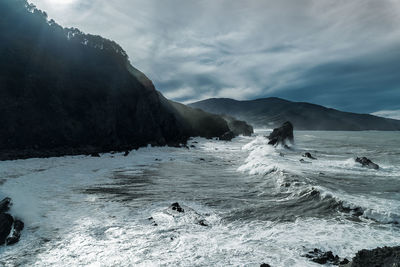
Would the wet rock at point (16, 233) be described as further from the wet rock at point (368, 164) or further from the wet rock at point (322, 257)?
the wet rock at point (368, 164)

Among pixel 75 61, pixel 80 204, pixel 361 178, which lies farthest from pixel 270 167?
pixel 75 61

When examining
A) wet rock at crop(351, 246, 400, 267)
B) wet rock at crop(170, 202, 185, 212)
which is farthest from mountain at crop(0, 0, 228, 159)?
wet rock at crop(351, 246, 400, 267)

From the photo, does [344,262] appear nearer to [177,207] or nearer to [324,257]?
[324,257]

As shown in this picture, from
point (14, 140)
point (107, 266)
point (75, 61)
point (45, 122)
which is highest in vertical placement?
point (75, 61)

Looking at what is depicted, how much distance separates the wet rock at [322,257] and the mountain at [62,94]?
26636mm

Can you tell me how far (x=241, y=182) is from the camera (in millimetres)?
16141

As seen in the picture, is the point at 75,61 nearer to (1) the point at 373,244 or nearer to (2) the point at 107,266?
(2) the point at 107,266

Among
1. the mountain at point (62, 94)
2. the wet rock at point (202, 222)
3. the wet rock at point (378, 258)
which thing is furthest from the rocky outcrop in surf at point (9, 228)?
the mountain at point (62, 94)

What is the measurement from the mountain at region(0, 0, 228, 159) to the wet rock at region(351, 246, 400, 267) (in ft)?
91.2

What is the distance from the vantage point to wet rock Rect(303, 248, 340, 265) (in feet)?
20.5

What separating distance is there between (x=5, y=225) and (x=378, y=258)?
10383 mm

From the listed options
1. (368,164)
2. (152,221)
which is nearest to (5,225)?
(152,221)

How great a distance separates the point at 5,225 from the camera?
8.00 m

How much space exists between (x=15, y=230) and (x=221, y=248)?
668 cm
